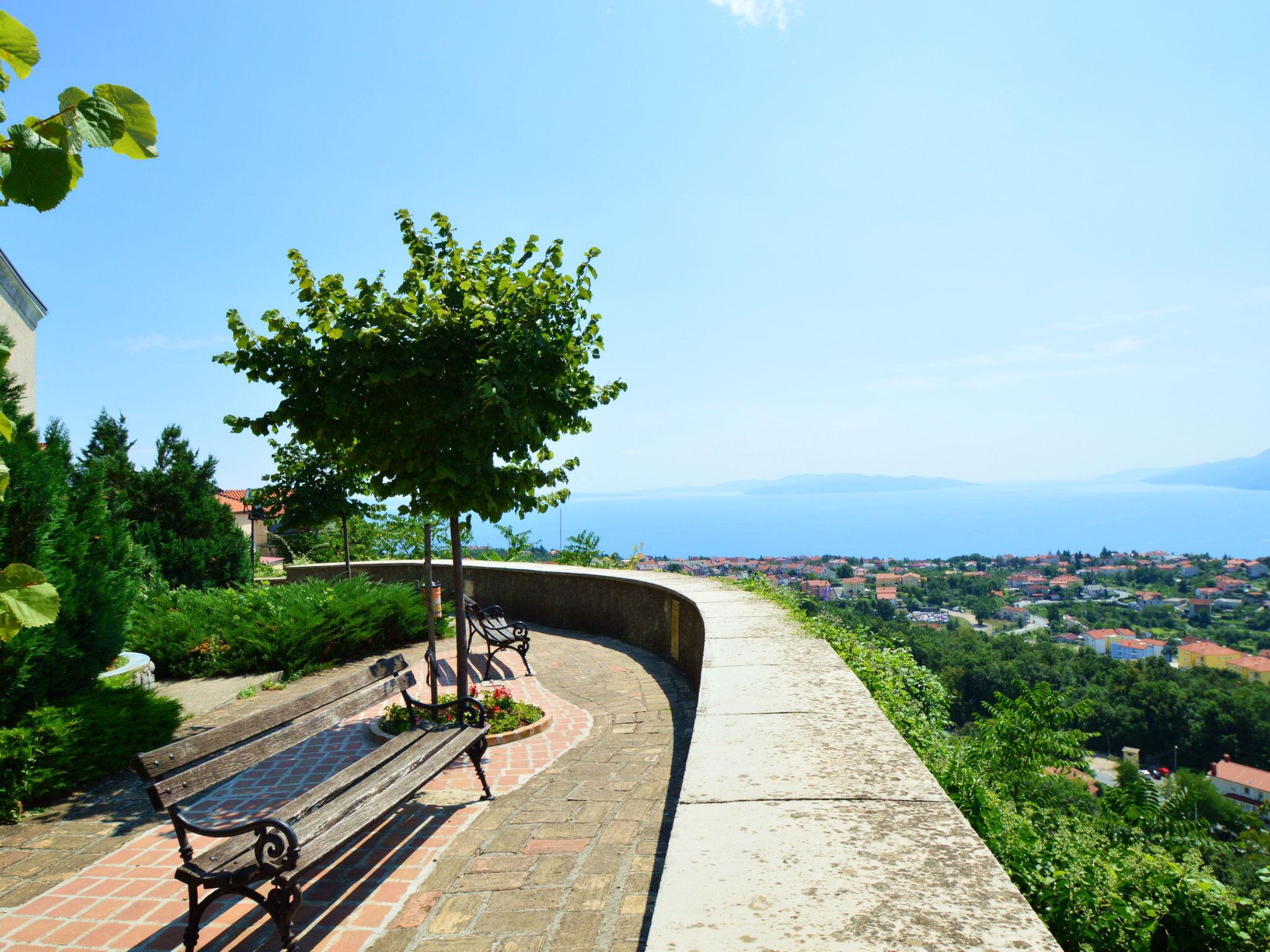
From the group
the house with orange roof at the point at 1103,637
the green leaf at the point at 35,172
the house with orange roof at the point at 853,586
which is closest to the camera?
the green leaf at the point at 35,172

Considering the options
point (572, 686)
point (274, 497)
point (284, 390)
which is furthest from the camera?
point (274, 497)

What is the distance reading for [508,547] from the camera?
16719 mm

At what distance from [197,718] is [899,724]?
21.0 ft

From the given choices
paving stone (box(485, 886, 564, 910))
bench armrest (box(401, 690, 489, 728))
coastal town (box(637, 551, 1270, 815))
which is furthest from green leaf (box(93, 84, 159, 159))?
coastal town (box(637, 551, 1270, 815))

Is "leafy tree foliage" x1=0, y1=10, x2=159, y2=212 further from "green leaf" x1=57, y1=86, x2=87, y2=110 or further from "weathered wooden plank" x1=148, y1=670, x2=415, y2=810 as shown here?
"weathered wooden plank" x1=148, y1=670, x2=415, y2=810

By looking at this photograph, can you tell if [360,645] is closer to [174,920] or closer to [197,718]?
[197,718]

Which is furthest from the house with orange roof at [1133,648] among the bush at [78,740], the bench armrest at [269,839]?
the bench armrest at [269,839]

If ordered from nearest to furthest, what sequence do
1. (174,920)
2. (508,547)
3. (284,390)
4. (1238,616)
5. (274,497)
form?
(174,920)
(284,390)
(274,497)
(508,547)
(1238,616)

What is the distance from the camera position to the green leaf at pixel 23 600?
1.31m

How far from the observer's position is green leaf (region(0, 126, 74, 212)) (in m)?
1.18

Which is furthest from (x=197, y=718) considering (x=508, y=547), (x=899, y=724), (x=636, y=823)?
(x=508, y=547)

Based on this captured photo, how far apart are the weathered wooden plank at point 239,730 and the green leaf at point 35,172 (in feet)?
8.72

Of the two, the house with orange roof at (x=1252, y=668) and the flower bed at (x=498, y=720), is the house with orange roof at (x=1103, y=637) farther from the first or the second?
the flower bed at (x=498, y=720)

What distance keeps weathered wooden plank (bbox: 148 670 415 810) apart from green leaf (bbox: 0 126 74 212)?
2776 mm
